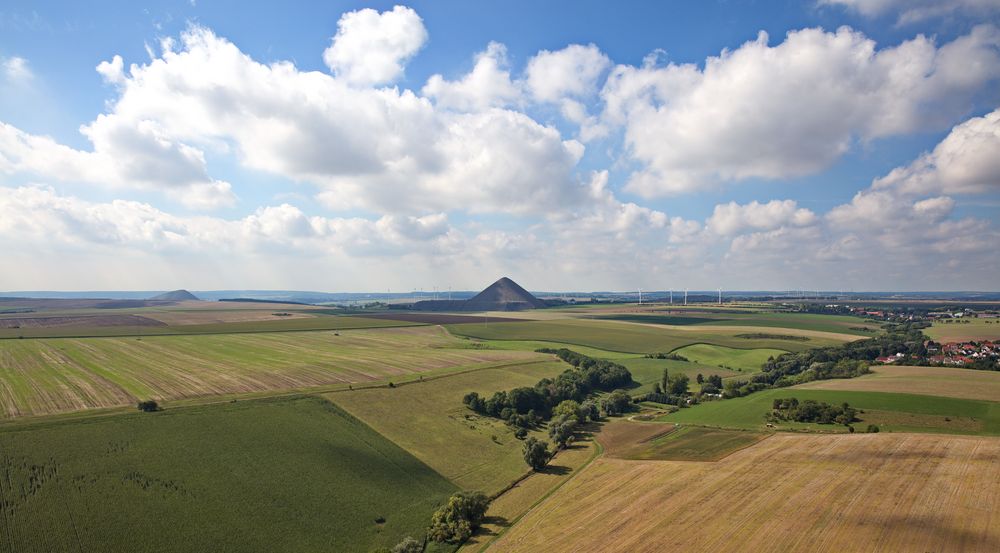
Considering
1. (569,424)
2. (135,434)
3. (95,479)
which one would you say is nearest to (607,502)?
(569,424)

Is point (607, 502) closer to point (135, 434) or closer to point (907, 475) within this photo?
point (907, 475)

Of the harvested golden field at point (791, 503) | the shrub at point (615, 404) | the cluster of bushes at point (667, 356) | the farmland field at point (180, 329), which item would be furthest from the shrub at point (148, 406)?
the cluster of bushes at point (667, 356)

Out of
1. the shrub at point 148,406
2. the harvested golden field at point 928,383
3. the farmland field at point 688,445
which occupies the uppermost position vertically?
the shrub at point 148,406

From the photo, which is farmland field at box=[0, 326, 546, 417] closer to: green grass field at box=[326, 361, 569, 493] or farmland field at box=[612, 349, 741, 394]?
green grass field at box=[326, 361, 569, 493]

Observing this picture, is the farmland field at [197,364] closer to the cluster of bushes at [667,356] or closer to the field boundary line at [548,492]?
the cluster of bushes at [667,356]

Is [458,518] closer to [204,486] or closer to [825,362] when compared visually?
[204,486]

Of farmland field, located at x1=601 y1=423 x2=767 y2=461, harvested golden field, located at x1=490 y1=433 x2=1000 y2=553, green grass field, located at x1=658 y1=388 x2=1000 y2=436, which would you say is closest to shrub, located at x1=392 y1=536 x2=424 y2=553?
harvested golden field, located at x1=490 y1=433 x2=1000 y2=553
